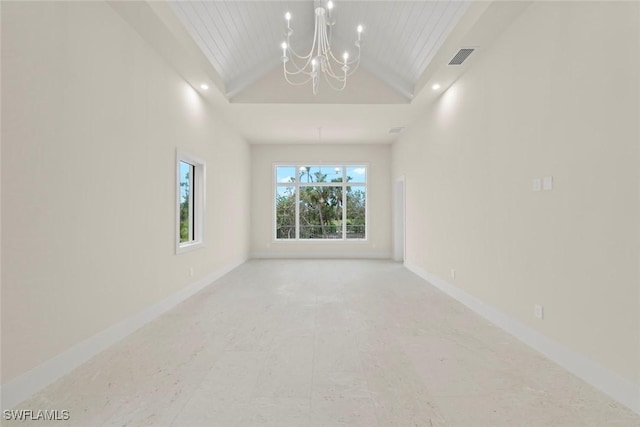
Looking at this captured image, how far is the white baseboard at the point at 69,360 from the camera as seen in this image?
1989mm

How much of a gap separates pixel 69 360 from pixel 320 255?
660 centimetres

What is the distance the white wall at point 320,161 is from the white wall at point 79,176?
4491 millimetres

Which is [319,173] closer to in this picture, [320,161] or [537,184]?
[320,161]

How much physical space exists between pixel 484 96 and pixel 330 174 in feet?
17.9

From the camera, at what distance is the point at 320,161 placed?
8.83 m

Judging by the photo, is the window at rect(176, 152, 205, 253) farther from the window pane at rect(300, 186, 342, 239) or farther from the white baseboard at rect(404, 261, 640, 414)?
the window pane at rect(300, 186, 342, 239)

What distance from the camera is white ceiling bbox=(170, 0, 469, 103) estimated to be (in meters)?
3.89

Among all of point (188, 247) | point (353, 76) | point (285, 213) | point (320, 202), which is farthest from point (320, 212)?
point (188, 247)

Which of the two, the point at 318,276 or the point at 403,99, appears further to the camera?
the point at 318,276

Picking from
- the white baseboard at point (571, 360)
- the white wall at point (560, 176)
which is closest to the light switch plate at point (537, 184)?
the white wall at point (560, 176)

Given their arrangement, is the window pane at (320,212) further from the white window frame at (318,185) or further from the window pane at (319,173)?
the window pane at (319,173)

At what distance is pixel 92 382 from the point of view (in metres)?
2.26

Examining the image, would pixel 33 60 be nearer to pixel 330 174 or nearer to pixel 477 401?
pixel 477 401

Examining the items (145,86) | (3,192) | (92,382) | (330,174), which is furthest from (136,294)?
(330,174)
